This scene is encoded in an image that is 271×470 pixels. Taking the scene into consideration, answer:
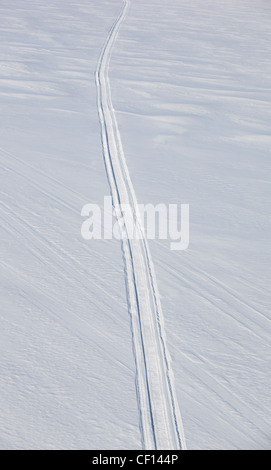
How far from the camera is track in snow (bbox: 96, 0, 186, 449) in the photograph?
314 centimetres

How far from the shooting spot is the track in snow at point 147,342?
3.14m

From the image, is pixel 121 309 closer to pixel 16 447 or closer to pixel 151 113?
pixel 16 447

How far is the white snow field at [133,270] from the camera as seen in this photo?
10.6 ft

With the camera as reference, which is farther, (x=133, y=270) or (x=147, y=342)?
(x=133, y=270)

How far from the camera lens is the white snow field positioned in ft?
10.6

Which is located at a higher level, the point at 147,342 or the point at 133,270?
A: the point at 133,270

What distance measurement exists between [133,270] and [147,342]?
32.6 inches

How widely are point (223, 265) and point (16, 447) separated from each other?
215cm

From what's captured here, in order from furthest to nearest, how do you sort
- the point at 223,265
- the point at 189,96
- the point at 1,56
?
the point at 1,56 < the point at 189,96 < the point at 223,265

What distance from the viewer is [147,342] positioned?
3.76 metres

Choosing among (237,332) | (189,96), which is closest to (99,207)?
(237,332)

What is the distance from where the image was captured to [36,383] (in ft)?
11.0

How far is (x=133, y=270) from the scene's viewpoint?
450 centimetres

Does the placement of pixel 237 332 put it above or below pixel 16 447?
above
